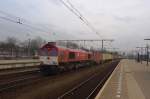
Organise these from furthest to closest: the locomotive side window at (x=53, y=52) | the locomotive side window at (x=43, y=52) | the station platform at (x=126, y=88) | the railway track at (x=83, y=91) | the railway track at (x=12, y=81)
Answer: the locomotive side window at (x=43, y=52) → the locomotive side window at (x=53, y=52) → the railway track at (x=12, y=81) → the railway track at (x=83, y=91) → the station platform at (x=126, y=88)

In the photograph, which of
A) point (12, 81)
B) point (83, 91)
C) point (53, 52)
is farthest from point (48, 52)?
point (83, 91)

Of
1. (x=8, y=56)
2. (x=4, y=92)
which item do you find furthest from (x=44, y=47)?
(x=8, y=56)

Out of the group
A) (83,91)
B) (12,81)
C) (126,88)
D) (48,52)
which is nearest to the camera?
(83,91)

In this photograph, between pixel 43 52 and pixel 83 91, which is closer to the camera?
pixel 83 91

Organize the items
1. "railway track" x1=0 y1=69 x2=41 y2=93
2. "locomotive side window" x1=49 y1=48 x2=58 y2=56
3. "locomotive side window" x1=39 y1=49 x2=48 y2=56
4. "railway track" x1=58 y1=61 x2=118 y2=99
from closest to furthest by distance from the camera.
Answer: "railway track" x1=58 y1=61 x2=118 y2=99, "railway track" x1=0 y1=69 x2=41 y2=93, "locomotive side window" x1=49 y1=48 x2=58 y2=56, "locomotive side window" x1=39 y1=49 x2=48 y2=56

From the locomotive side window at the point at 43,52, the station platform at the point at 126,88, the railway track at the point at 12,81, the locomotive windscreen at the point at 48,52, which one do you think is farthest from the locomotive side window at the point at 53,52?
the station platform at the point at 126,88

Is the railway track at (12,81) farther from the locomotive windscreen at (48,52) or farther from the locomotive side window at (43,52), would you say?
the locomotive side window at (43,52)

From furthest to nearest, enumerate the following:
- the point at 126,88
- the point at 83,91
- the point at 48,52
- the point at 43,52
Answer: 1. the point at 43,52
2. the point at 48,52
3. the point at 126,88
4. the point at 83,91

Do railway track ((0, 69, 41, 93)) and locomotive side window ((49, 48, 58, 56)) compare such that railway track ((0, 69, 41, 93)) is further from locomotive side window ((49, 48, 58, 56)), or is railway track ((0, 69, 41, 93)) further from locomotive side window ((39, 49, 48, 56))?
locomotive side window ((39, 49, 48, 56))

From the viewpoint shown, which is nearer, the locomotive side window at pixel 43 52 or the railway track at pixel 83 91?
the railway track at pixel 83 91

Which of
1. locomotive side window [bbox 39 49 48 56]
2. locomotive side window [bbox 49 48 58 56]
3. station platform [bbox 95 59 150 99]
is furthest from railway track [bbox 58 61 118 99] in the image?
locomotive side window [bbox 39 49 48 56]

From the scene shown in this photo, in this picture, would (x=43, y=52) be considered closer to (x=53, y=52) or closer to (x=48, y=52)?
(x=48, y=52)

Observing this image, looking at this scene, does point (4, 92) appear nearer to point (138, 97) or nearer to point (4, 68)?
point (138, 97)

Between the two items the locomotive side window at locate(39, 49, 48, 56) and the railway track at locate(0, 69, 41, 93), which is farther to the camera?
the locomotive side window at locate(39, 49, 48, 56)
